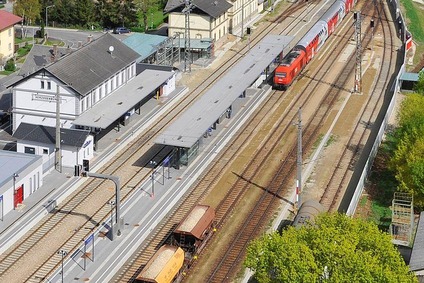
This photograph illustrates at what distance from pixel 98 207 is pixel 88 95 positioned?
14598 millimetres

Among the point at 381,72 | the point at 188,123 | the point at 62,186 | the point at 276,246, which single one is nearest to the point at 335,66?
the point at 381,72

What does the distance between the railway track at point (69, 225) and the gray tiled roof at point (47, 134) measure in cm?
329

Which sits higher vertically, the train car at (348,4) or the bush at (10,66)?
the train car at (348,4)

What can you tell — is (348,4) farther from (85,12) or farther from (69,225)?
(69,225)

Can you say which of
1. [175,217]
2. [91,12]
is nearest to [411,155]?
[175,217]

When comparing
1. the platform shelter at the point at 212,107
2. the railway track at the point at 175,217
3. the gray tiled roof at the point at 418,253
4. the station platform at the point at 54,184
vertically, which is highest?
the gray tiled roof at the point at 418,253

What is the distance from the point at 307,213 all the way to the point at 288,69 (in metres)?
36.2

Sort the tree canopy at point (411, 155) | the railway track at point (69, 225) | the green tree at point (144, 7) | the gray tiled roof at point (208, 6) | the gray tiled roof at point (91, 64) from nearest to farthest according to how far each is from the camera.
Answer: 1. the railway track at point (69, 225)
2. the tree canopy at point (411, 155)
3. the gray tiled roof at point (91, 64)
4. the gray tiled roof at point (208, 6)
5. the green tree at point (144, 7)

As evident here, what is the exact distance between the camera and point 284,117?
262ft

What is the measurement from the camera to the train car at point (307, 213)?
51344 millimetres

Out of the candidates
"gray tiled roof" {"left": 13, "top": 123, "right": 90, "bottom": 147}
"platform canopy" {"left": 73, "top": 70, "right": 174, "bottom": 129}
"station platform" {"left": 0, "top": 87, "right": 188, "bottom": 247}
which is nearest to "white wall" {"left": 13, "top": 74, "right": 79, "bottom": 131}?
"platform canopy" {"left": 73, "top": 70, "right": 174, "bottom": 129}

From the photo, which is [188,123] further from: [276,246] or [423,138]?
[276,246]

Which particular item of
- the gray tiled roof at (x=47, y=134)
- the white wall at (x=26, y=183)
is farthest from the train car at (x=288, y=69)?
the white wall at (x=26, y=183)

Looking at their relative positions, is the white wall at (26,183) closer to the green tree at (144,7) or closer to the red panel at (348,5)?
the green tree at (144,7)
